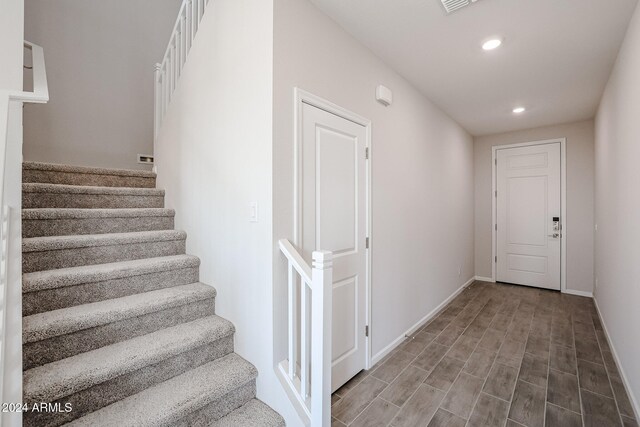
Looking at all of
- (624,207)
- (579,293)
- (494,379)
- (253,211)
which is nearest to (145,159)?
(253,211)

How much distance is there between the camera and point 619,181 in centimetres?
241

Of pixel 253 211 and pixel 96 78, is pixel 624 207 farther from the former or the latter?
pixel 96 78

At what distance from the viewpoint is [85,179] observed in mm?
2592

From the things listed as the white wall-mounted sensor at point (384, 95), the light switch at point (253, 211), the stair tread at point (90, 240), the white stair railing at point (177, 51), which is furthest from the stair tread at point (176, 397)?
the white stair railing at point (177, 51)

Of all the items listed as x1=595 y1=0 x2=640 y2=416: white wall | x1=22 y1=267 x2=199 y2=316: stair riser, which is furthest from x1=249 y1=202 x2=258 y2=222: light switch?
x1=595 y1=0 x2=640 y2=416: white wall

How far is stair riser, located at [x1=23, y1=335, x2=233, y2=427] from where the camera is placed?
1.28 meters

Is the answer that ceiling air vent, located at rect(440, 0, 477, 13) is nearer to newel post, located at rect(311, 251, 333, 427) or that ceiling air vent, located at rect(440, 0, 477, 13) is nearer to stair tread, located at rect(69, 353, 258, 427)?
newel post, located at rect(311, 251, 333, 427)

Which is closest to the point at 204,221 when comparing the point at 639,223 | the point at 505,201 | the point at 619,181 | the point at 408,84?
the point at 408,84

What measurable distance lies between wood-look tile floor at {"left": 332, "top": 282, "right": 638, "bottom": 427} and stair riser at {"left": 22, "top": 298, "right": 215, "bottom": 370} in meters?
1.18

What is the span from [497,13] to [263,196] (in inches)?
80.6

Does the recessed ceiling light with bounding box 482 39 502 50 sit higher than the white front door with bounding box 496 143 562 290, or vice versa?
the recessed ceiling light with bounding box 482 39 502 50

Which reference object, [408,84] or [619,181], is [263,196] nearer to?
[408,84]

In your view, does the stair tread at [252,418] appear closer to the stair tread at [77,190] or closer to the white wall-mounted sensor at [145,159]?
the stair tread at [77,190]

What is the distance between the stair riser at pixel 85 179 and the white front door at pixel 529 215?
539 cm
